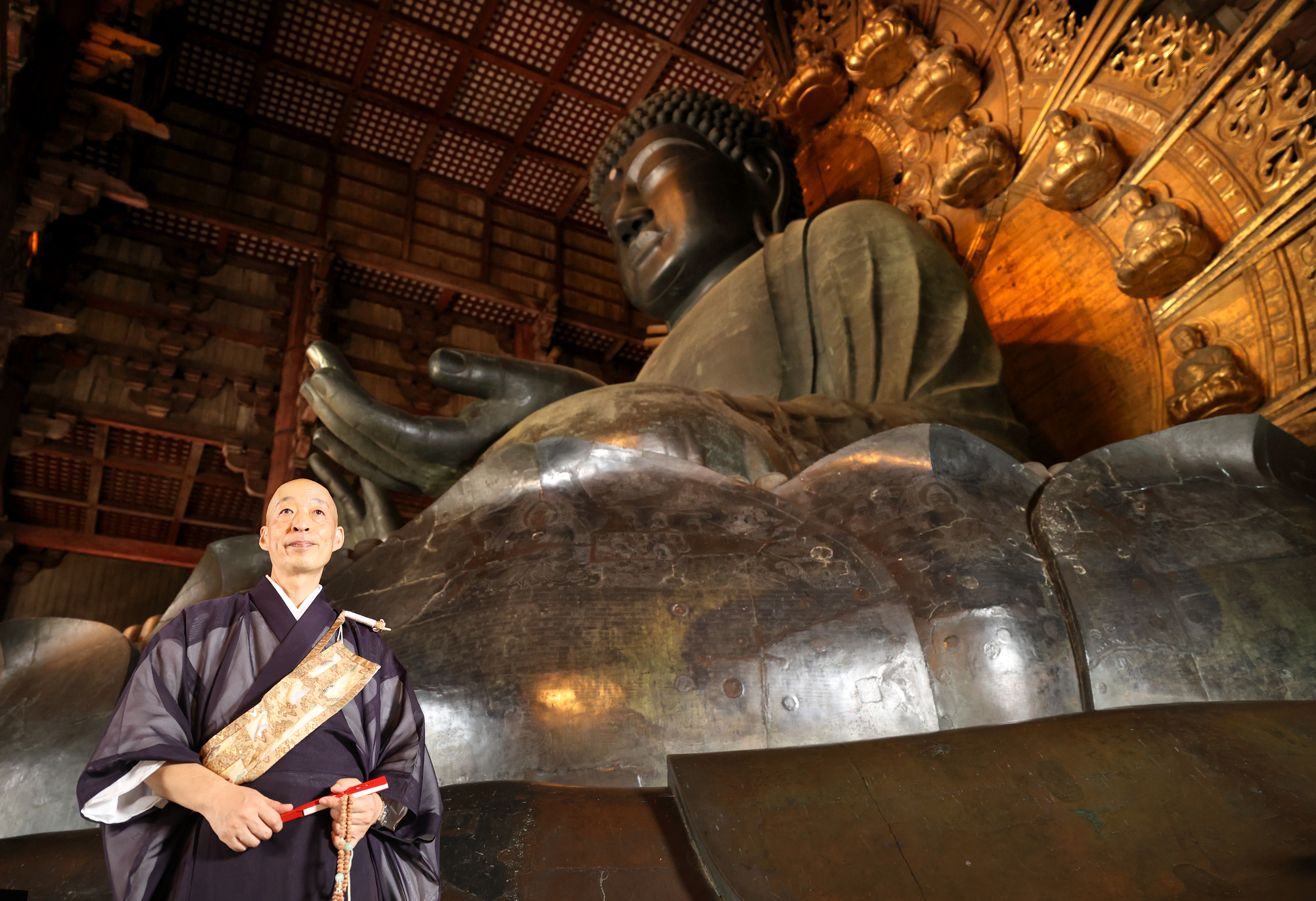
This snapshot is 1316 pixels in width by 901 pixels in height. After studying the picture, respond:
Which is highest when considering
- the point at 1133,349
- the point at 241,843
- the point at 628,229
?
the point at 628,229

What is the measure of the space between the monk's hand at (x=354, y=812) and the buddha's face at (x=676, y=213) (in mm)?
2687

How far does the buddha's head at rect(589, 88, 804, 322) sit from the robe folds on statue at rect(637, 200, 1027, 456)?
348mm

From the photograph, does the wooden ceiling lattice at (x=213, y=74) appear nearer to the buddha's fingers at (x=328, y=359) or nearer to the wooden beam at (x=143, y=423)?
the wooden beam at (x=143, y=423)

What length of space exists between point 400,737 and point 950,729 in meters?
0.57

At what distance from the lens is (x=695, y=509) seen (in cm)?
141

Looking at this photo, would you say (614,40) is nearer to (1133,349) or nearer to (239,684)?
(1133,349)

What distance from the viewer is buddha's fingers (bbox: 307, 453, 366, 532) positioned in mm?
2354

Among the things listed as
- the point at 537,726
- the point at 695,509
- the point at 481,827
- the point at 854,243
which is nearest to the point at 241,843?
the point at 481,827

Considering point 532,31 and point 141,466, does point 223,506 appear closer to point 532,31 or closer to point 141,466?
point 141,466

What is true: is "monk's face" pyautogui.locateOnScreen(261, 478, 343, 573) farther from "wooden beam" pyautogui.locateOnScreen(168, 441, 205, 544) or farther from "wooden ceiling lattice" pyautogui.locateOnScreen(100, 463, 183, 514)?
"wooden ceiling lattice" pyautogui.locateOnScreen(100, 463, 183, 514)

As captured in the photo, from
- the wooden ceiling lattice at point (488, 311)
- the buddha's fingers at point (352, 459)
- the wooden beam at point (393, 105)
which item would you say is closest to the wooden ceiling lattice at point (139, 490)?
the wooden ceiling lattice at point (488, 311)

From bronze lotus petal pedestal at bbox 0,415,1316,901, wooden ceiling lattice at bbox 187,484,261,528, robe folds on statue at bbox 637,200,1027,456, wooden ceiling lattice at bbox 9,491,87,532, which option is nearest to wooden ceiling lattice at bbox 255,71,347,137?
wooden ceiling lattice at bbox 187,484,261,528

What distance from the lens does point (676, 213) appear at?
128 inches

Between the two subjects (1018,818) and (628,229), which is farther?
(628,229)
